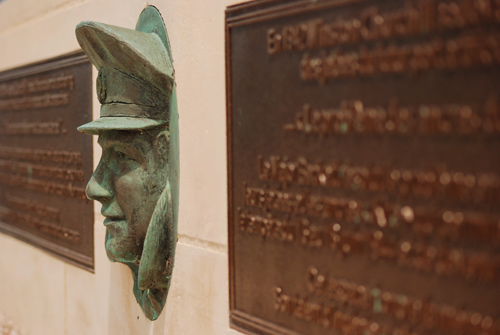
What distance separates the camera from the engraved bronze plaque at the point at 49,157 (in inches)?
93.6

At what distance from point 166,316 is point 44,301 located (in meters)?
1.18

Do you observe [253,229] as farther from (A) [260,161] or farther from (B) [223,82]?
(B) [223,82]

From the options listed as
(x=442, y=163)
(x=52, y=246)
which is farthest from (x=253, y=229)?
(x=52, y=246)

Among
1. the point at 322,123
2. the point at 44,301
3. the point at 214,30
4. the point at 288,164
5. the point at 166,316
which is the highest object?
the point at 214,30

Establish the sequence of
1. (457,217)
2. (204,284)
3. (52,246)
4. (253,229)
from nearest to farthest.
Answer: (457,217) < (253,229) < (204,284) < (52,246)

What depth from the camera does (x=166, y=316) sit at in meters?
1.92

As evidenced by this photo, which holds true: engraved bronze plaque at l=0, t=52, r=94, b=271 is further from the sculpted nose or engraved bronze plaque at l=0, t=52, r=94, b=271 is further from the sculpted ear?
the sculpted ear

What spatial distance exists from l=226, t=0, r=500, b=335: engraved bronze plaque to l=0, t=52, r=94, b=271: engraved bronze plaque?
3.65 ft

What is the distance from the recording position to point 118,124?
5.62 feet

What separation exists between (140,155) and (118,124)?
16 cm

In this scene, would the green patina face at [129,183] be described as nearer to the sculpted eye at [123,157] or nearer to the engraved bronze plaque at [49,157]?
the sculpted eye at [123,157]

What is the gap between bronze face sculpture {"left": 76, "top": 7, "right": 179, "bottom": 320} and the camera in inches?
70.4

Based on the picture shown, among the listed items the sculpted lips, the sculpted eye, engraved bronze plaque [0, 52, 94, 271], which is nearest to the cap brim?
the sculpted eye

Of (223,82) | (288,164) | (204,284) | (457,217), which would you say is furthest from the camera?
(204,284)
